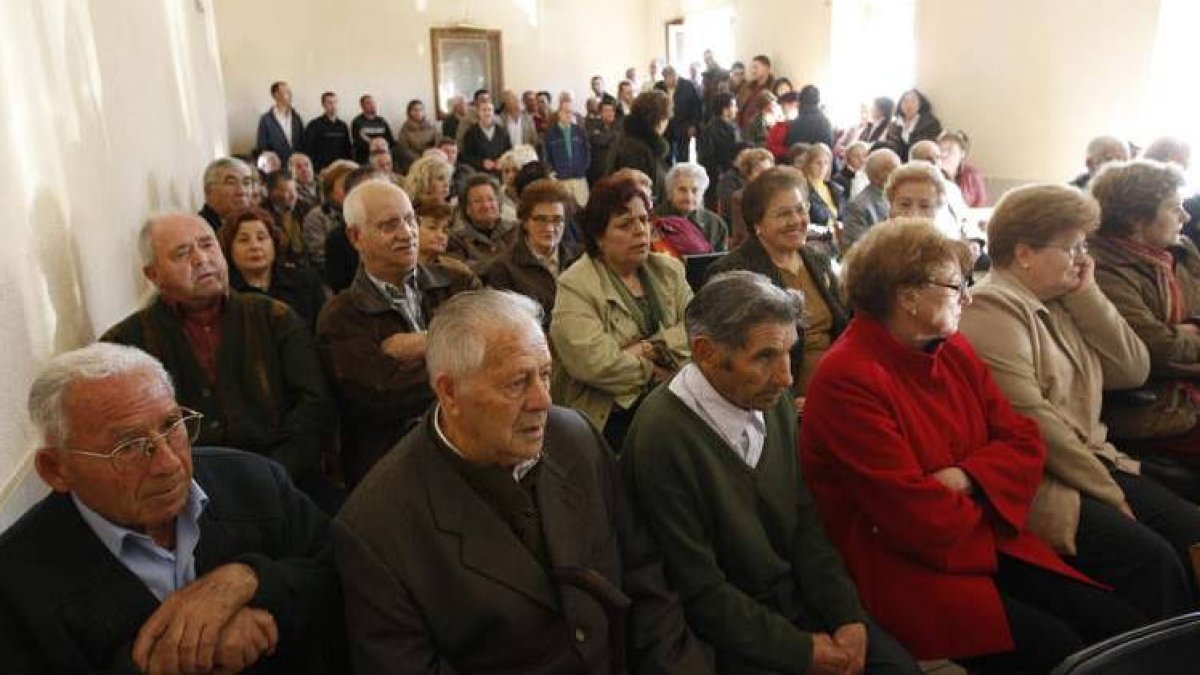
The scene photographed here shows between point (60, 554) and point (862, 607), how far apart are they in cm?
167

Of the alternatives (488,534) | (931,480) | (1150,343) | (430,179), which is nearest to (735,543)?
(931,480)

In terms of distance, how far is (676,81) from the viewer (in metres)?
10.8

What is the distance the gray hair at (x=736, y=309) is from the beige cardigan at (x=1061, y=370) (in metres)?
0.76

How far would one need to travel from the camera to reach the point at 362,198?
266cm

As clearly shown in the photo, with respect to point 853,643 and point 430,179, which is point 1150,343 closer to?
point 853,643

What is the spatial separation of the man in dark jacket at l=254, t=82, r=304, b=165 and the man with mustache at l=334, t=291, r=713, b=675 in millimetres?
10756

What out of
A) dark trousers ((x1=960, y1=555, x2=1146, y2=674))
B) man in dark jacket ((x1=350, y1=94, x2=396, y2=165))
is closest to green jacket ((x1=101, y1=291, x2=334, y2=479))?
dark trousers ((x1=960, y1=555, x2=1146, y2=674))

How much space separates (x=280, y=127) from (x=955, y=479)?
36.9 ft

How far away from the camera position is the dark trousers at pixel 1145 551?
2.14 m

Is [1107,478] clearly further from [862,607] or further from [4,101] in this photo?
[4,101]

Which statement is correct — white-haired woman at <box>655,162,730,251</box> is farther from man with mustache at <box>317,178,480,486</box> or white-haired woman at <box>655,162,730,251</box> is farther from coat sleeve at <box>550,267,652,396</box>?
man with mustache at <box>317,178,480,486</box>

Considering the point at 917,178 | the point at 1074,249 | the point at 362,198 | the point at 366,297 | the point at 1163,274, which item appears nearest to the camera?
the point at 1074,249

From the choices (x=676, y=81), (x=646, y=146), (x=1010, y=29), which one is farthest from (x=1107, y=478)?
(x=676, y=81)

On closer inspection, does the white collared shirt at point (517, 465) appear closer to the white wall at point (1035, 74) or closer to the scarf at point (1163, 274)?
the scarf at point (1163, 274)
